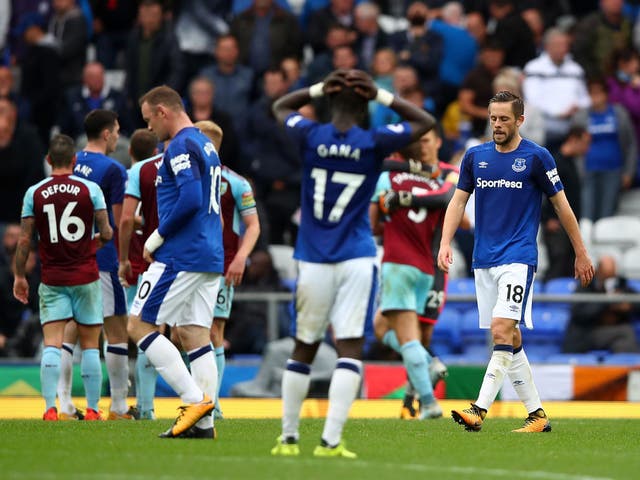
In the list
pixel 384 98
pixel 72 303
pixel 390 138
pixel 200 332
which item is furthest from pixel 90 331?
pixel 384 98

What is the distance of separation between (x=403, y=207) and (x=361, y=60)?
839 cm

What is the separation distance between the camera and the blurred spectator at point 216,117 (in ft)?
64.7

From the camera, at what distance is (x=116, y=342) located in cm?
1329

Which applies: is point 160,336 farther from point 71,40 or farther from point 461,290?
point 71,40

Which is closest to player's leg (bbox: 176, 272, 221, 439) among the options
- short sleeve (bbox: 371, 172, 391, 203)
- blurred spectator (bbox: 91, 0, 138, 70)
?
short sleeve (bbox: 371, 172, 391, 203)

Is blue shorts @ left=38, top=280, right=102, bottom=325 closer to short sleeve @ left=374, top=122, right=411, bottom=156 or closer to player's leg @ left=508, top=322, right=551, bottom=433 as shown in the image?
player's leg @ left=508, top=322, right=551, bottom=433

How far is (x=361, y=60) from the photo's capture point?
22.2m

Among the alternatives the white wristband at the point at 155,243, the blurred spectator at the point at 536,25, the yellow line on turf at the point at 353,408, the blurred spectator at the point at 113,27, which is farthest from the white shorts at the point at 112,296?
the blurred spectator at the point at 536,25

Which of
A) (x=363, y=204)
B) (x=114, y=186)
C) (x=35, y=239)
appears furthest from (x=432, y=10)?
(x=363, y=204)

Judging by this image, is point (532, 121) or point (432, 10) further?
point (432, 10)

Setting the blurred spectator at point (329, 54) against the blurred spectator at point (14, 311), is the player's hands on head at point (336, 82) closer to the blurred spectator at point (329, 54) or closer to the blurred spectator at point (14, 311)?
the blurred spectator at point (14, 311)

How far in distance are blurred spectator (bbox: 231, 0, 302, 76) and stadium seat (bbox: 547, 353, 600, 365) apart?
22.5 feet

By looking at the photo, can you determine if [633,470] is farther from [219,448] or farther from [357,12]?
[357,12]

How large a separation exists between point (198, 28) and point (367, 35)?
9.43ft
